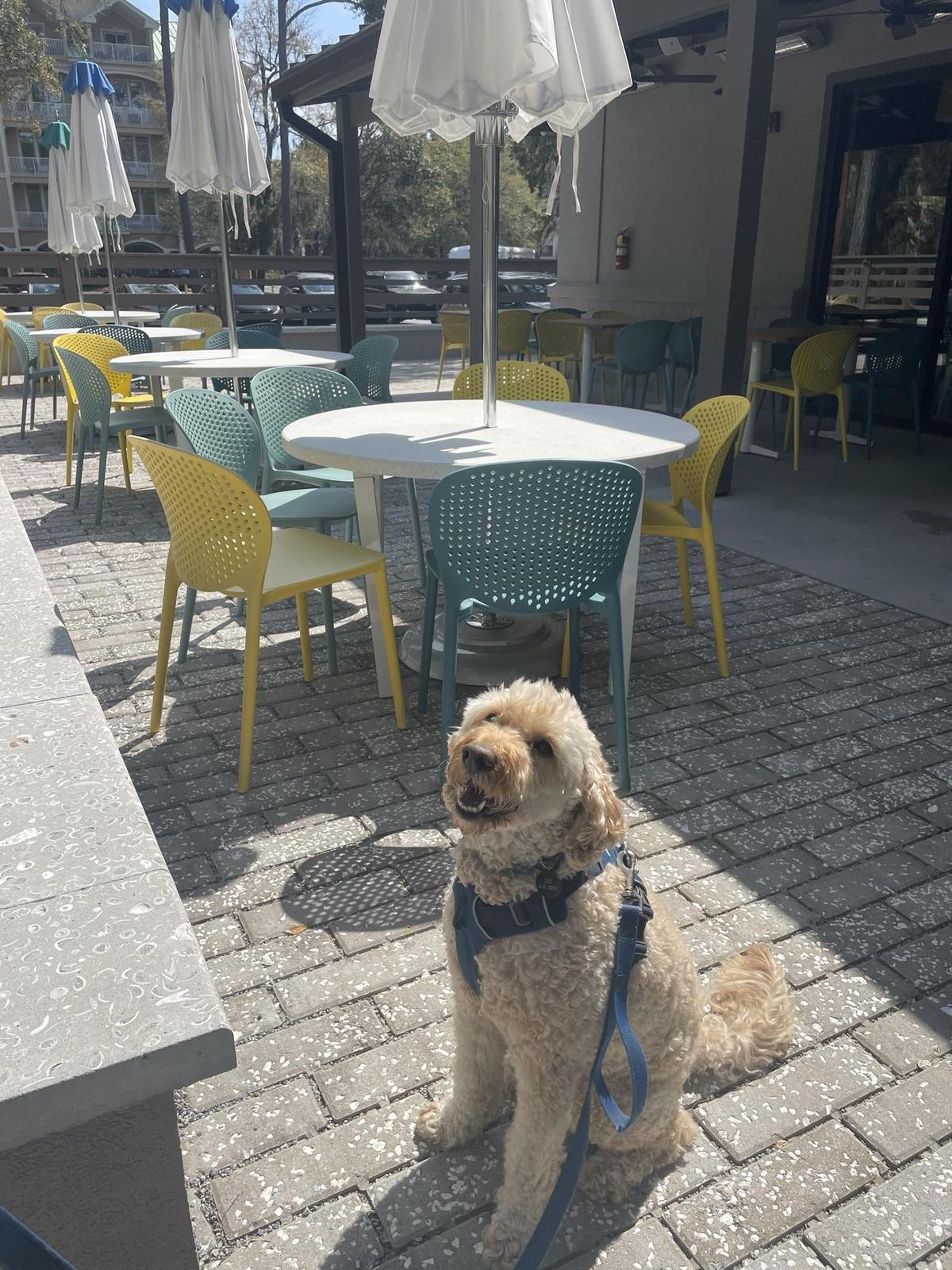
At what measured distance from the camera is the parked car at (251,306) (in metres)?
14.6

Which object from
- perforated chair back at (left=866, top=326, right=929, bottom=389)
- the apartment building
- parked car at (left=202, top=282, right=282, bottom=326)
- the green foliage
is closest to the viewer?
perforated chair back at (left=866, top=326, right=929, bottom=389)

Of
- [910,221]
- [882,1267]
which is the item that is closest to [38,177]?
[910,221]

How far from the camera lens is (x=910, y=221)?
8898 millimetres

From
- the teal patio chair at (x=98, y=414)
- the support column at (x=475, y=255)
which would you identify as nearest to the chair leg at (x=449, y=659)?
the teal patio chair at (x=98, y=414)

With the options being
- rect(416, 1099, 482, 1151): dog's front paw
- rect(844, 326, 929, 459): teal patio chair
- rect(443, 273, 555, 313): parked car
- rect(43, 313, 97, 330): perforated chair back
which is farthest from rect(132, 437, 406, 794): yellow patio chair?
rect(443, 273, 555, 313): parked car

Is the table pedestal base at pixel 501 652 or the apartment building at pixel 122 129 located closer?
the table pedestal base at pixel 501 652

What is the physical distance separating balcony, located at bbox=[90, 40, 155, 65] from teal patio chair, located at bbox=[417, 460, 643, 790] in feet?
200

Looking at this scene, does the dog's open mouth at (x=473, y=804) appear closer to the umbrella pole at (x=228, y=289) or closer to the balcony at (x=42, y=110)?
the umbrella pole at (x=228, y=289)

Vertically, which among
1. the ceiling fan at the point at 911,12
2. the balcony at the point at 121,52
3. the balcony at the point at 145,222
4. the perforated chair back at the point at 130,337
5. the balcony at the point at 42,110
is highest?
the balcony at the point at 121,52

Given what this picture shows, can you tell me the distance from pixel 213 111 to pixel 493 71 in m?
4.02

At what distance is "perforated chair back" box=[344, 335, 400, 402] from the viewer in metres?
6.66

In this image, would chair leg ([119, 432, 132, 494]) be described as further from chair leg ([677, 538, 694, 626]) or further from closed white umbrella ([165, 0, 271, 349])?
chair leg ([677, 538, 694, 626])

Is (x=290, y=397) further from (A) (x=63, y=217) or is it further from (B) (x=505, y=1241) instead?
(A) (x=63, y=217)

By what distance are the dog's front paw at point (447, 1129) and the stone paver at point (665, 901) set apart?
0.03 metres
